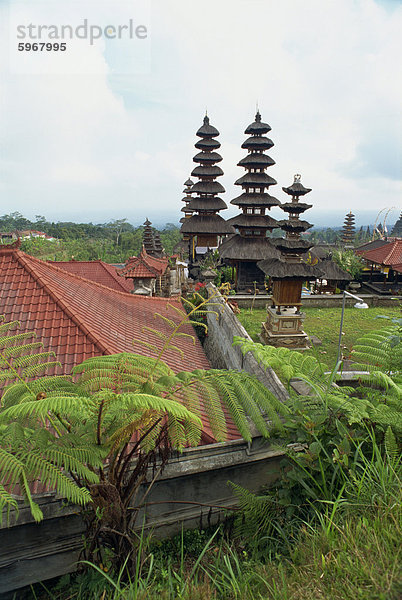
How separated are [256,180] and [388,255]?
1120 centimetres

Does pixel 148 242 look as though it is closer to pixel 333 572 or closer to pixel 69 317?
pixel 69 317

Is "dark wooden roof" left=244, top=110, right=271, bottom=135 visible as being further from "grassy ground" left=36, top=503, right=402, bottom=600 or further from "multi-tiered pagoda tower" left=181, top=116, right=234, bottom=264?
"grassy ground" left=36, top=503, right=402, bottom=600

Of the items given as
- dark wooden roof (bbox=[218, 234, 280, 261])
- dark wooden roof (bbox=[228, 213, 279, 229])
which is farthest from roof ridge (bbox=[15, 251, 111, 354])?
dark wooden roof (bbox=[228, 213, 279, 229])

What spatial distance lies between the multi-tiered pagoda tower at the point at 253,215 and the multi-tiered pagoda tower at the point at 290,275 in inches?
376

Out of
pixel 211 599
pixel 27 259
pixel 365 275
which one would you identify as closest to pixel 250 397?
pixel 211 599

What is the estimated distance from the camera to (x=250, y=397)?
347cm

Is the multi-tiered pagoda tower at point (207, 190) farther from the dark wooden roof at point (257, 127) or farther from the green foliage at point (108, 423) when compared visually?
the green foliage at point (108, 423)

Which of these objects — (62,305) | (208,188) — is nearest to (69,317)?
(62,305)

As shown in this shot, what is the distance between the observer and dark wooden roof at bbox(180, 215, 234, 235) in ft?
85.7

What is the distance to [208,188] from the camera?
1030 inches

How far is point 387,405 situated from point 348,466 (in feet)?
2.80

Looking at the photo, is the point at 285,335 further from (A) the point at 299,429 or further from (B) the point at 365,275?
(B) the point at 365,275

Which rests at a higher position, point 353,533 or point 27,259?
point 27,259

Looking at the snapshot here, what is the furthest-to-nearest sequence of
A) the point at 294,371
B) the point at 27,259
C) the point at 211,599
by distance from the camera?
the point at 27,259 → the point at 294,371 → the point at 211,599
